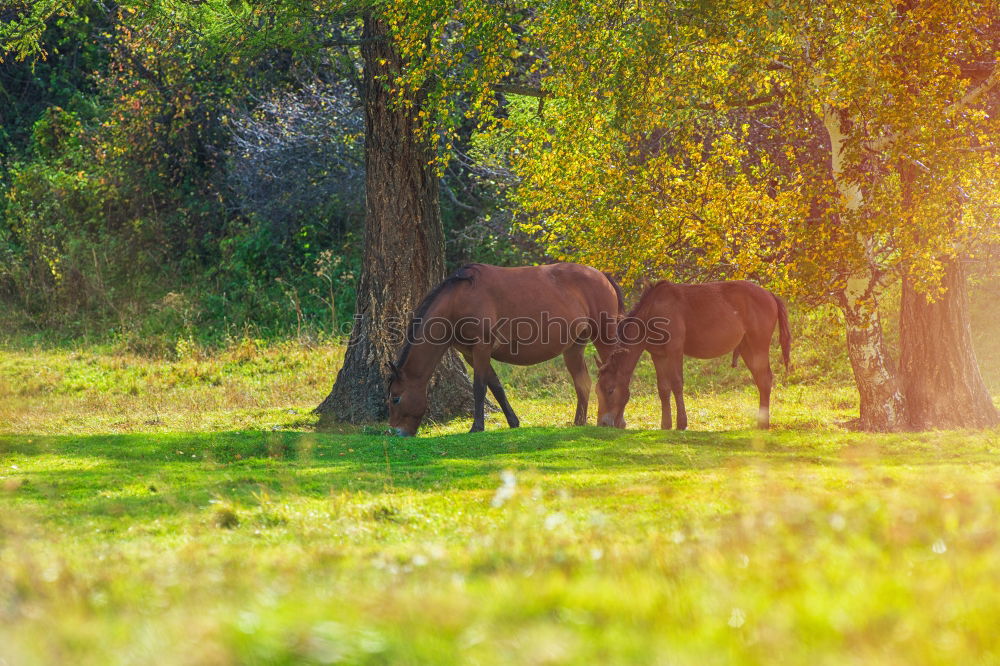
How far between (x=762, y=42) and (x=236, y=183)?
1943 centimetres

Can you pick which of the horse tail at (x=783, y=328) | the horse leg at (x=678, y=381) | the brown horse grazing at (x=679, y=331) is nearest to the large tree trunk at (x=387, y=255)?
the brown horse grazing at (x=679, y=331)

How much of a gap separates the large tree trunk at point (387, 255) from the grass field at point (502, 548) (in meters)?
3.66

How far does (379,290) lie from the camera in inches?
679

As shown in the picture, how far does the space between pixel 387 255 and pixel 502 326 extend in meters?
2.69

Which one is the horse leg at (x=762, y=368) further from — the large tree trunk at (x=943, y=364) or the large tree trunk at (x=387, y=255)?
the large tree trunk at (x=387, y=255)

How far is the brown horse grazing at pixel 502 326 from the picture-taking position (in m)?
15.0

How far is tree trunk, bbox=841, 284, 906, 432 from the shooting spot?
50.7ft

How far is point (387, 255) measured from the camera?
17.2 meters

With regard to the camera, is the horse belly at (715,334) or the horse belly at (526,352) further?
the horse belly at (526,352)

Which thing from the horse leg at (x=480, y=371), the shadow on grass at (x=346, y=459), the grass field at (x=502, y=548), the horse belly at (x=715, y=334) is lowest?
the shadow on grass at (x=346, y=459)

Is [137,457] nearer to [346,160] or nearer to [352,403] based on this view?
[352,403]

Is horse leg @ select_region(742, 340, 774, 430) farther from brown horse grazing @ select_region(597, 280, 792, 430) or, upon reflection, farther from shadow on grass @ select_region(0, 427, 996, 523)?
shadow on grass @ select_region(0, 427, 996, 523)

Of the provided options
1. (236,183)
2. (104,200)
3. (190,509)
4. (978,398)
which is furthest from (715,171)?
(104,200)

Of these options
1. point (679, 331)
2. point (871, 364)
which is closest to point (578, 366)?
point (679, 331)
